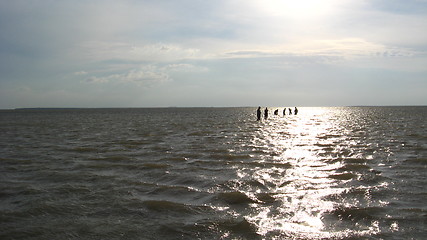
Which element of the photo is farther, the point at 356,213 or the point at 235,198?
the point at 235,198

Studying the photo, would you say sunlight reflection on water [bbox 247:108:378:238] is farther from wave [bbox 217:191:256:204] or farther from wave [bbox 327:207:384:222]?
wave [bbox 217:191:256:204]

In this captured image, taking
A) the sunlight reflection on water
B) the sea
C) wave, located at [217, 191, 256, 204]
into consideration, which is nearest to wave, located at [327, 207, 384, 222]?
the sea

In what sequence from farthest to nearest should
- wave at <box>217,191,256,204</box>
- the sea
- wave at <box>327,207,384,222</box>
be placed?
wave at <box>217,191,256,204</box> → wave at <box>327,207,384,222</box> → the sea

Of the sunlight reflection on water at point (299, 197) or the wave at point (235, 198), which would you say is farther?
the wave at point (235, 198)

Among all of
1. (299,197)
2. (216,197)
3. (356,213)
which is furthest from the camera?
(216,197)

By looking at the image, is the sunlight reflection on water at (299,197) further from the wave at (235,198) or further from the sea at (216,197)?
the wave at (235,198)

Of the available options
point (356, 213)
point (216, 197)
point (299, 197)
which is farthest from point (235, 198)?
point (356, 213)

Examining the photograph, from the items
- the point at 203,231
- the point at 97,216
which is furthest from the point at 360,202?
the point at 97,216

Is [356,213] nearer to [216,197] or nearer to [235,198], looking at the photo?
[235,198]

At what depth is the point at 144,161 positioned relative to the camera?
45.3 feet

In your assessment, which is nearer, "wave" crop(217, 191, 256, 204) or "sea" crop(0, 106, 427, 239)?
"sea" crop(0, 106, 427, 239)

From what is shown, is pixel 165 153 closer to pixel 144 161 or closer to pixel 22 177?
pixel 144 161

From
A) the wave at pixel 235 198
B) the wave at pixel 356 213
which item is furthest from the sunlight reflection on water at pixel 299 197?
the wave at pixel 235 198

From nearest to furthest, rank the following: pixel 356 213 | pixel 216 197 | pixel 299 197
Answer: pixel 356 213 < pixel 299 197 < pixel 216 197
